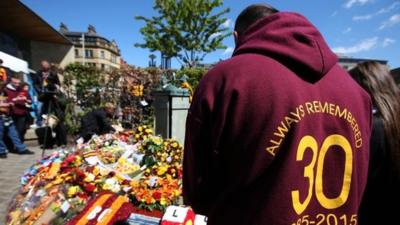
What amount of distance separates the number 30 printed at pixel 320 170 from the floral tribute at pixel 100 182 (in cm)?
197

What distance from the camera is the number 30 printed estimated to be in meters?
1.23

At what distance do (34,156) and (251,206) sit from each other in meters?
7.78

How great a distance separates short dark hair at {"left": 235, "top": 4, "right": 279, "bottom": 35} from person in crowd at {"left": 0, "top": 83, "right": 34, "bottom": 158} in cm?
750

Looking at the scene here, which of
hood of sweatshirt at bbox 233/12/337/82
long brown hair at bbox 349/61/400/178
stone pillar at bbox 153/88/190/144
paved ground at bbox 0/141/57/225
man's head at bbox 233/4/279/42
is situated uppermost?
man's head at bbox 233/4/279/42

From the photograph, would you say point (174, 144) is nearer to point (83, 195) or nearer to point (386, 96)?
point (83, 195)

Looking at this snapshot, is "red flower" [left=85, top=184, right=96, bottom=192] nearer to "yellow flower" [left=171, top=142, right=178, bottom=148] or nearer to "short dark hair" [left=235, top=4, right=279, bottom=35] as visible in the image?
"yellow flower" [left=171, top=142, right=178, bottom=148]

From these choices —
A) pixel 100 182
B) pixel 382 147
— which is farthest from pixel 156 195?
pixel 382 147

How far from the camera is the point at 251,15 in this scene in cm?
152

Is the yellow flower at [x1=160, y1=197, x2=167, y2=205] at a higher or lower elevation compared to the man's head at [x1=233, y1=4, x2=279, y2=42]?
lower

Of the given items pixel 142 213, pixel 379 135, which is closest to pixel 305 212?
pixel 379 135

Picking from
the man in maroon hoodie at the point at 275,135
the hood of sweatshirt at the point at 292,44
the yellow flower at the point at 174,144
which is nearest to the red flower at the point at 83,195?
the yellow flower at the point at 174,144

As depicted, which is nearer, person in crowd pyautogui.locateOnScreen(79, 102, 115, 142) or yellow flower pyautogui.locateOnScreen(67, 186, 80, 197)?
yellow flower pyautogui.locateOnScreen(67, 186, 80, 197)

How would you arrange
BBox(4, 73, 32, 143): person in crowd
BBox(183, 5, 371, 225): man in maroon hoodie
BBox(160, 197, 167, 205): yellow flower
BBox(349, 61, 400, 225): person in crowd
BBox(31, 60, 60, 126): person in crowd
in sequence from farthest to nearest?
BBox(31, 60, 60, 126): person in crowd
BBox(4, 73, 32, 143): person in crowd
BBox(160, 197, 167, 205): yellow flower
BBox(349, 61, 400, 225): person in crowd
BBox(183, 5, 371, 225): man in maroon hoodie

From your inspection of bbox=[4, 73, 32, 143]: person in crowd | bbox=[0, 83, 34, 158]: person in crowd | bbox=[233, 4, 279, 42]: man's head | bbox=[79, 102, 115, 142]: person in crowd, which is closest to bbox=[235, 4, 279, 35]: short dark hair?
bbox=[233, 4, 279, 42]: man's head
